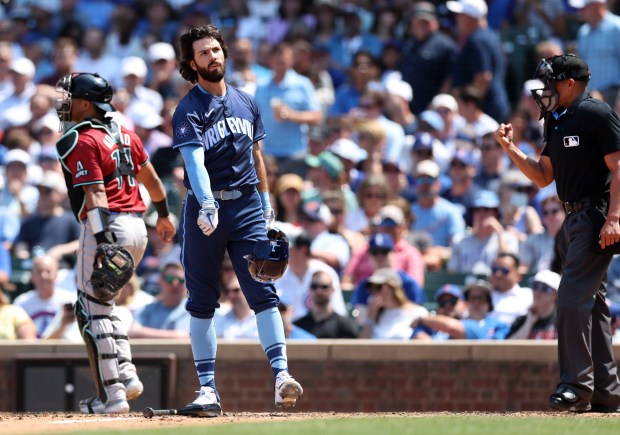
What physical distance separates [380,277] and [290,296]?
3.60ft

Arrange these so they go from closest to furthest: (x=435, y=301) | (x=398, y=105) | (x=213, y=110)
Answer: (x=213, y=110)
(x=435, y=301)
(x=398, y=105)

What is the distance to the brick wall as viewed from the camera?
36.7 ft

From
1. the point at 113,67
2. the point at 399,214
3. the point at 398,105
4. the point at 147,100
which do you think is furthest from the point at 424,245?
the point at 113,67

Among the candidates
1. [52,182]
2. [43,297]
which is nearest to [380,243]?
[43,297]

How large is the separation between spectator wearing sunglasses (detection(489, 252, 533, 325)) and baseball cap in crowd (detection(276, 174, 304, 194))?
2617 mm

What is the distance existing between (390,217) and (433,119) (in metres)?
2.96

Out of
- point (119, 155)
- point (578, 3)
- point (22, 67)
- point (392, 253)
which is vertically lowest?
point (392, 253)

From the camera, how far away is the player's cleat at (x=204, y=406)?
838 centimetres

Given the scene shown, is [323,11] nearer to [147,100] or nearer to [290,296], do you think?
Answer: [147,100]

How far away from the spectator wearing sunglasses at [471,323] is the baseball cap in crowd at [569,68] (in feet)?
11.6

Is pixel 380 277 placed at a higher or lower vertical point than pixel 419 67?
lower

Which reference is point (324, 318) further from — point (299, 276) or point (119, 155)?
point (119, 155)

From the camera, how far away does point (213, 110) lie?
833cm

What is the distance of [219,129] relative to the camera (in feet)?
27.3
